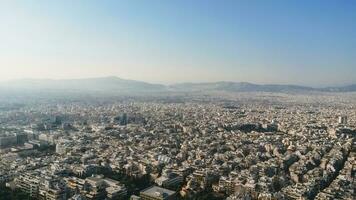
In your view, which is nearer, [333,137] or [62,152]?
[62,152]

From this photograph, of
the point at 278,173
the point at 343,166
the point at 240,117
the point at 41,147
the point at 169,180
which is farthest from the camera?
the point at 240,117

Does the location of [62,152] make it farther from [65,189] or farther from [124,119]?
[124,119]

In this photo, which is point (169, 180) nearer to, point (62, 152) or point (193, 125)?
point (62, 152)

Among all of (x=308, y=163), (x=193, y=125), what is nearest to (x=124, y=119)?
(x=193, y=125)

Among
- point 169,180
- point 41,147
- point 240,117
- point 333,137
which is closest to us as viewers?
point 169,180

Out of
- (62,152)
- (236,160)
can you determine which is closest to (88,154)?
(62,152)

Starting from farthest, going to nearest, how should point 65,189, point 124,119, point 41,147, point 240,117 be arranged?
point 240,117 → point 124,119 → point 41,147 → point 65,189

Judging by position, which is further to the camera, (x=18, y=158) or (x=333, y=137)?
(x=333, y=137)

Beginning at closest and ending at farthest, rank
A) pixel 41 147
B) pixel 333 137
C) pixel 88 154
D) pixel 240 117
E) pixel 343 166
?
pixel 343 166, pixel 88 154, pixel 41 147, pixel 333 137, pixel 240 117
